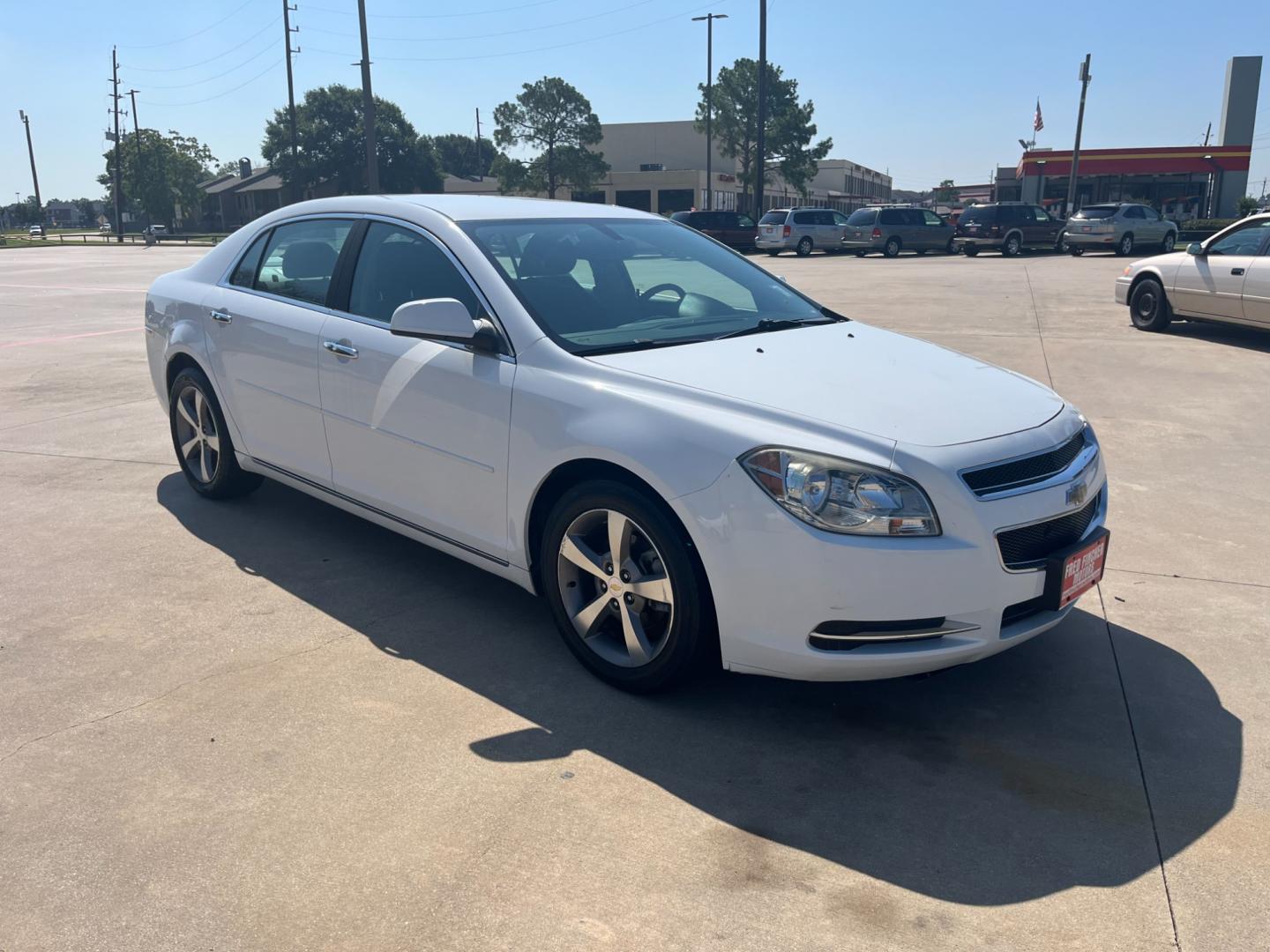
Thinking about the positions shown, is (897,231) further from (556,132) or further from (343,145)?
(343,145)

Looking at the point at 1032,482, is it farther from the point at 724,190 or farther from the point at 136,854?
the point at 724,190

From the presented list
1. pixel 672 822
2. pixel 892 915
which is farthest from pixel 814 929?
pixel 672 822

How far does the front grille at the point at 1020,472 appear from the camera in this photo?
3.07m

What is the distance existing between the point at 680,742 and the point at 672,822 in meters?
0.44

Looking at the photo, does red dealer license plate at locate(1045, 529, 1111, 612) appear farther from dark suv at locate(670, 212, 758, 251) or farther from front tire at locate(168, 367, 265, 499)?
dark suv at locate(670, 212, 758, 251)

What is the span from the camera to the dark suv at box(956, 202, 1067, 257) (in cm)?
3434

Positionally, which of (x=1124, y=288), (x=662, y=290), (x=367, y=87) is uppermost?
(x=367, y=87)

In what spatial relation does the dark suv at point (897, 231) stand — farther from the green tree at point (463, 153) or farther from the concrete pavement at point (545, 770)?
the green tree at point (463, 153)

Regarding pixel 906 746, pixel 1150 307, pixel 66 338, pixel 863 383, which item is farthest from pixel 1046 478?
pixel 66 338

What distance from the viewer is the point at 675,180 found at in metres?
80.2

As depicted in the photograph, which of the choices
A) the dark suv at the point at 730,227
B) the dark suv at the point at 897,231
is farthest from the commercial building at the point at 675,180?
the dark suv at the point at 897,231

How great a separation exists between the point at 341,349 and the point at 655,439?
1.78m

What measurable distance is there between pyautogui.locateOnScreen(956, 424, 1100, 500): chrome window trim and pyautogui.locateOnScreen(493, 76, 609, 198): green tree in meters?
78.2

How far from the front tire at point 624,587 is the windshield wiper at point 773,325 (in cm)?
95
